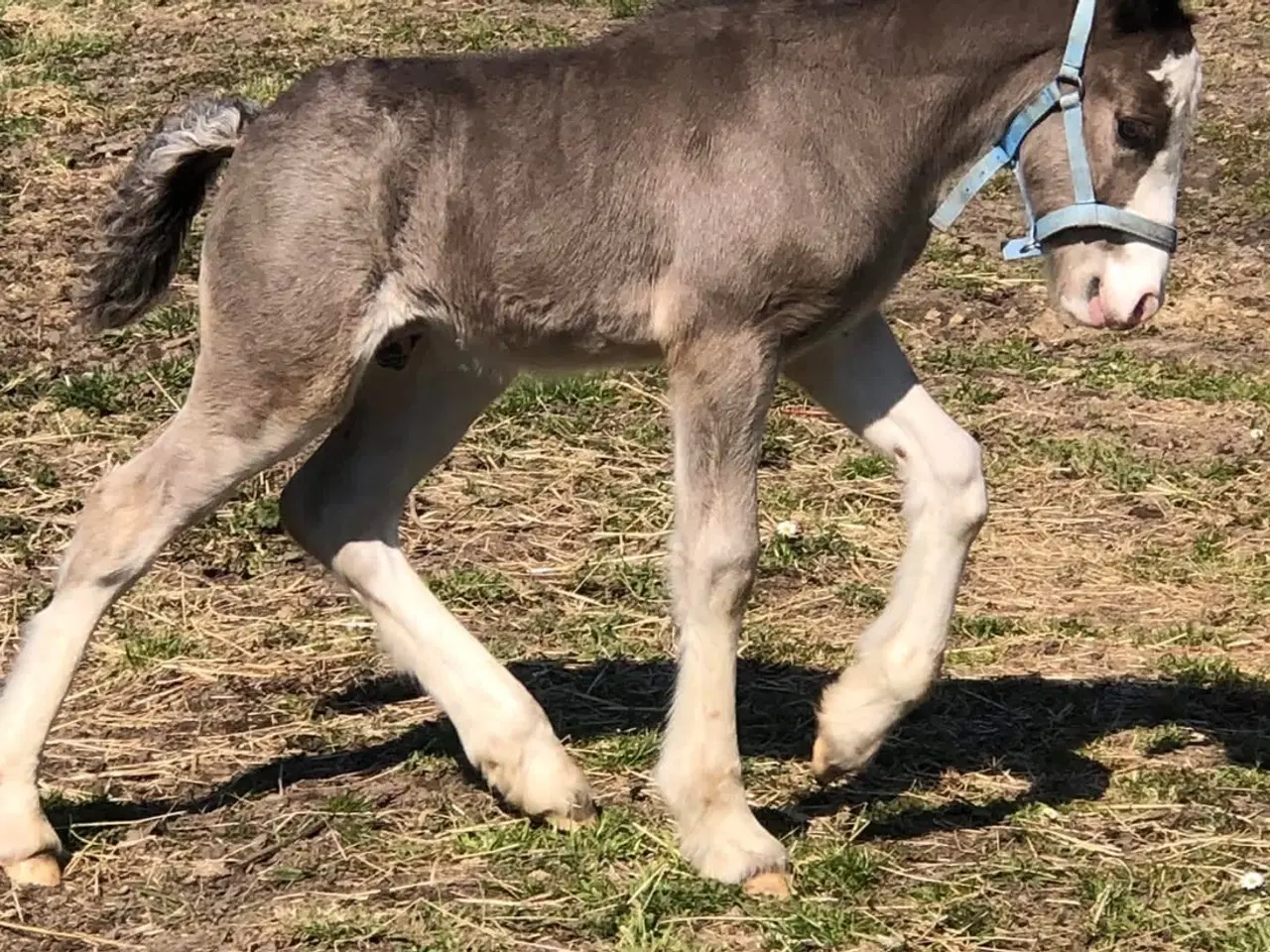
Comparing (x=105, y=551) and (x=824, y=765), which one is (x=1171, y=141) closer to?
(x=824, y=765)

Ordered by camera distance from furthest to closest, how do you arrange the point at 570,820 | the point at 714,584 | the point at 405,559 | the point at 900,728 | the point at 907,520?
the point at 900,728, the point at 405,559, the point at 907,520, the point at 570,820, the point at 714,584

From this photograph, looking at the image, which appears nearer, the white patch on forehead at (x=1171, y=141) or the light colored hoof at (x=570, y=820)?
the white patch on forehead at (x=1171, y=141)

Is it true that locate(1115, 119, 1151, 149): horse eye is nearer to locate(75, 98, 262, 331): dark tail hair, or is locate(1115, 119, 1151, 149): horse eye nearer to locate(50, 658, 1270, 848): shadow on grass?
locate(50, 658, 1270, 848): shadow on grass

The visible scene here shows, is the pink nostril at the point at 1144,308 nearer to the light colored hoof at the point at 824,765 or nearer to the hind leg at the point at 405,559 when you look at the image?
the light colored hoof at the point at 824,765

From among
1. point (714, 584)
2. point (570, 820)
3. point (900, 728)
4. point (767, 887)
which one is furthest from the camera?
point (900, 728)

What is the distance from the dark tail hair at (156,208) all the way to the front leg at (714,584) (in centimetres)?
126

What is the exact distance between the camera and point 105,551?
4.90 meters

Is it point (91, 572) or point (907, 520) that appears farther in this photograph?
point (907, 520)

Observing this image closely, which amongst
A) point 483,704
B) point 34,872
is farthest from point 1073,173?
point 34,872

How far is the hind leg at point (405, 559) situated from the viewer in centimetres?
507

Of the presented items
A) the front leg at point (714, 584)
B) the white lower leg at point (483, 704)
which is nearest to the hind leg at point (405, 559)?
the white lower leg at point (483, 704)

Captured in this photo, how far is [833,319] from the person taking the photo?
493cm

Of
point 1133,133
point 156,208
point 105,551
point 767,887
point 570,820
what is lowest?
point 767,887

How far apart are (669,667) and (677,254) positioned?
63.5 inches
